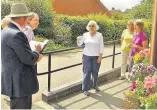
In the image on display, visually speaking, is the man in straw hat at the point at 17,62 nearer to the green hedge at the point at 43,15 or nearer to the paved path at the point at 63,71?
the paved path at the point at 63,71

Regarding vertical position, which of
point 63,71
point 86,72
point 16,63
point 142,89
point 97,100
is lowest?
point 97,100

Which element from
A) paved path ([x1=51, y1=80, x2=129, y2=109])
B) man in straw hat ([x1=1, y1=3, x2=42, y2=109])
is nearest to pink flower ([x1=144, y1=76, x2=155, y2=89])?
man in straw hat ([x1=1, y1=3, x2=42, y2=109])

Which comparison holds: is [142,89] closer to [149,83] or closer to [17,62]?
[149,83]

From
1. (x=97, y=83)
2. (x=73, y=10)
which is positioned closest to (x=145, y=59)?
(x=97, y=83)

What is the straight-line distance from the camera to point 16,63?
3.75m

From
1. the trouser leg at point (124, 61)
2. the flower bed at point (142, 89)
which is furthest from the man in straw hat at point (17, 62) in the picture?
the trouser leg at point (124, 61)

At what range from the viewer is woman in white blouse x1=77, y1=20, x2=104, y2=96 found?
20.8 ft

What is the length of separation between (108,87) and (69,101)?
1.39m

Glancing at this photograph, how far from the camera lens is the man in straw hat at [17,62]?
367 centimetres

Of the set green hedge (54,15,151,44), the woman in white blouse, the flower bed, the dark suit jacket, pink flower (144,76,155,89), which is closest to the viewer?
the dark suit jacket

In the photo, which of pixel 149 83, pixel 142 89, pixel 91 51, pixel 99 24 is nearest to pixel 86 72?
pixel 91 51

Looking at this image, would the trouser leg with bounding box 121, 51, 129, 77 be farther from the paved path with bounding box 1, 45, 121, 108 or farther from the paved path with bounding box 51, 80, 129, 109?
the paved path with bounding box 51, 80, 129, 109

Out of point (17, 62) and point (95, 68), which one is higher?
point (17, 62)

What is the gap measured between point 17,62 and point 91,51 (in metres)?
2.79
